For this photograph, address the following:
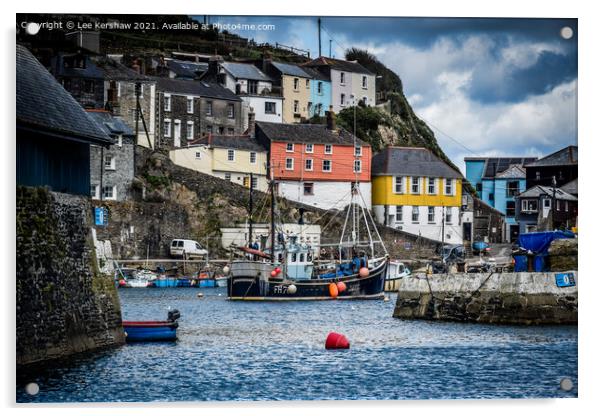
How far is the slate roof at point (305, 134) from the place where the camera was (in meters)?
24.6

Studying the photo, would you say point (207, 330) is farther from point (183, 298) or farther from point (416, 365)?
point (183, 298)

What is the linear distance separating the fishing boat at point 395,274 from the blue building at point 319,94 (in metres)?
6.13

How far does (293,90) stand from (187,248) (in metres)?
4.40

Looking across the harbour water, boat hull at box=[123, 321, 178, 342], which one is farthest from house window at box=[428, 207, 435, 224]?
boat hull at box=[123, 321, 178, 342]

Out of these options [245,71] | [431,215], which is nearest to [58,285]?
[431,215]

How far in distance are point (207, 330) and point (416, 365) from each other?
550 centimetres

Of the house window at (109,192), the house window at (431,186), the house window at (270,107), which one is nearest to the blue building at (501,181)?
the house window at (431,186)

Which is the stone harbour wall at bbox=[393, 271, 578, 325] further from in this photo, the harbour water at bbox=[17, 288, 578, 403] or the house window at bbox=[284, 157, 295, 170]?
the house window at bbox=[284, 157, 295, 170]

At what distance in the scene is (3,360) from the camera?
13.8 m

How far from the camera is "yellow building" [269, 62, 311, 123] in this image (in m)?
25.0

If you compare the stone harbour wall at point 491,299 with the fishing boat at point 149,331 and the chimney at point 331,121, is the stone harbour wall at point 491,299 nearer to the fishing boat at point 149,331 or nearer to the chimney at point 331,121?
the chimney at point 331,121

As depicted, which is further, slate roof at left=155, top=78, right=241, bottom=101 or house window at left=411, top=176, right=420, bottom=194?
slate roof at left=155, top=78, right=241, bottom=101

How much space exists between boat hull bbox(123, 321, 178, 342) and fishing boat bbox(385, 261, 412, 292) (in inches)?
500
